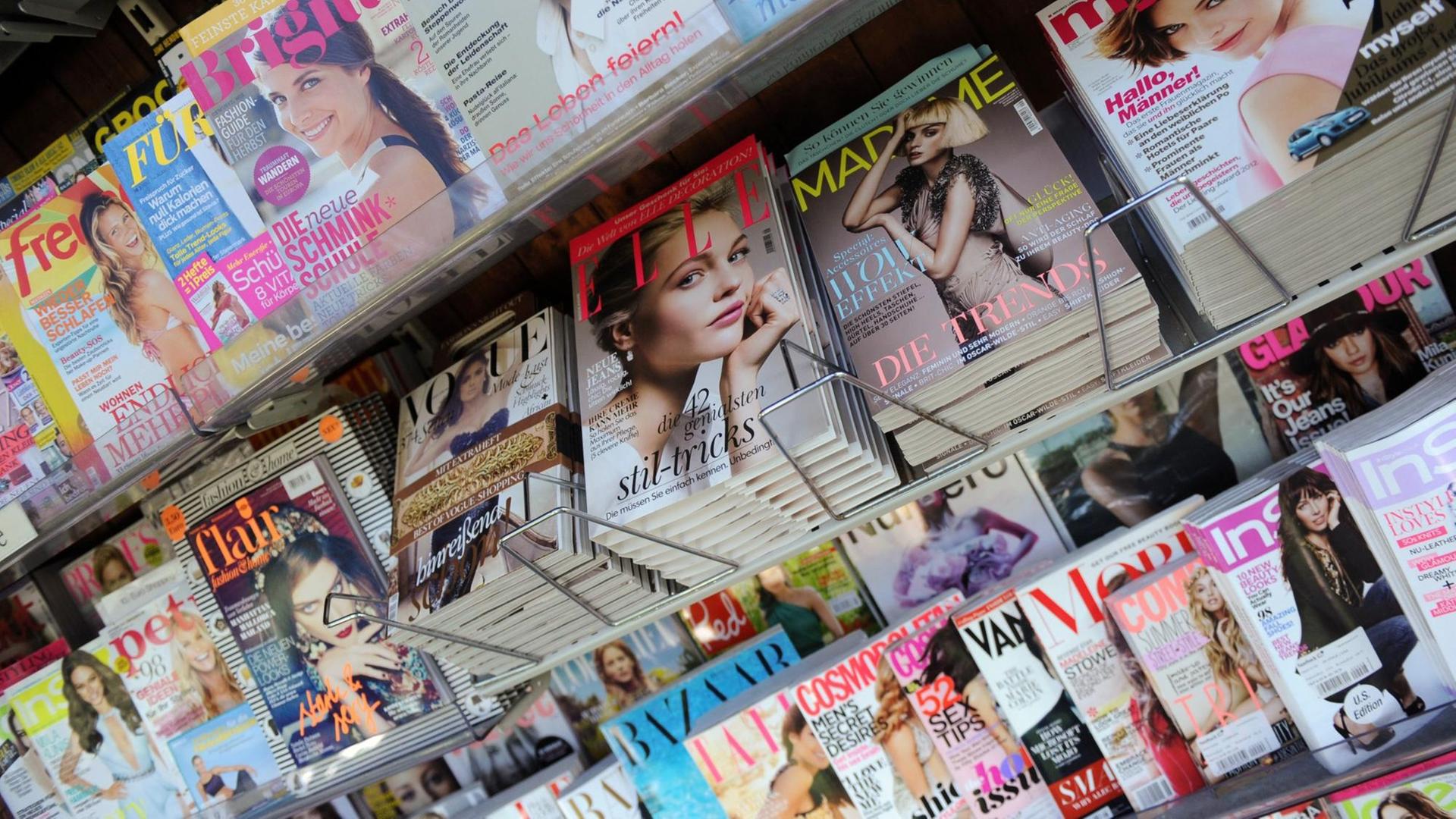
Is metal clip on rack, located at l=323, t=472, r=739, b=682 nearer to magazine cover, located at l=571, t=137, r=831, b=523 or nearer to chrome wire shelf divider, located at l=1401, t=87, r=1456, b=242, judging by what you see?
magazine cover, located at l=571, t=137, r=831, b=523

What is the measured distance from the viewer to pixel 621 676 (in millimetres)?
1604

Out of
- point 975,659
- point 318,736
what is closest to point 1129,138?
point 975,659

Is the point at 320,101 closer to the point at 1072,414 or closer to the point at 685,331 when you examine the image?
the point at 685,331

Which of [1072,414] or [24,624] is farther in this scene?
[24,624]

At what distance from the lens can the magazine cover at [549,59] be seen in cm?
91

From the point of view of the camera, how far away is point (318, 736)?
142 cm

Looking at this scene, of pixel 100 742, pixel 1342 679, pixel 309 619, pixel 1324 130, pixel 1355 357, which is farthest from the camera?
pixel 100 742

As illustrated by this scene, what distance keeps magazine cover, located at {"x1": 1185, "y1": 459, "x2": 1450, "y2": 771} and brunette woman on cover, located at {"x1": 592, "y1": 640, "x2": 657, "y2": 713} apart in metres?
0.87

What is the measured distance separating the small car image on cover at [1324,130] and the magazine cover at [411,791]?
5.01 ft

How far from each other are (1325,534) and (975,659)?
1.37ft

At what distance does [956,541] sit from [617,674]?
23.1 inches

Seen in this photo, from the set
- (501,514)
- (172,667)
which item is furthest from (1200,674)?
(172,667)

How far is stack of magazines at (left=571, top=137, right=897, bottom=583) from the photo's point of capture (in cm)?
100

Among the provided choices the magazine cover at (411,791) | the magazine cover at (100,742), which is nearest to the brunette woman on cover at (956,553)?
the magazine cover at (411,791)
